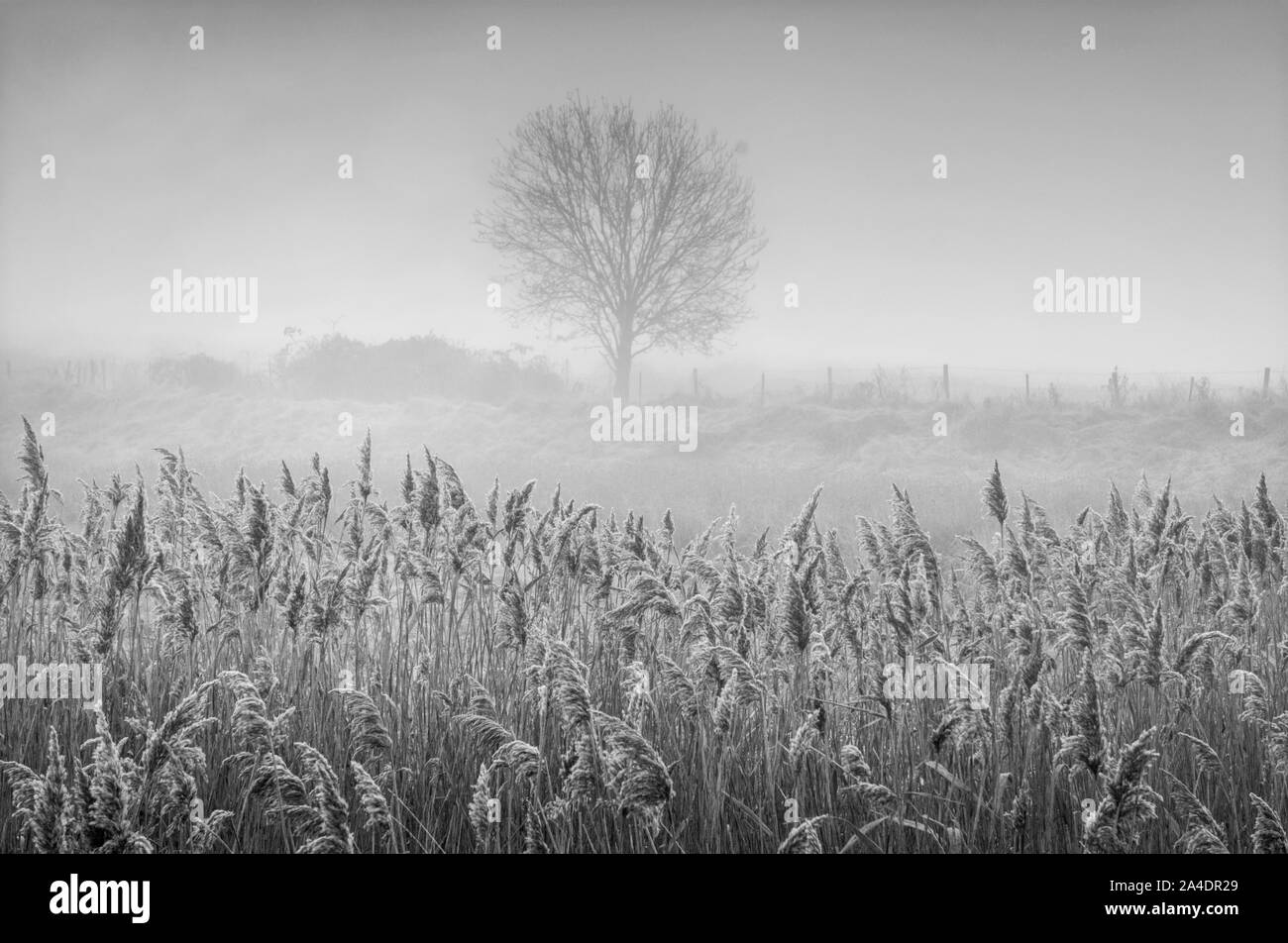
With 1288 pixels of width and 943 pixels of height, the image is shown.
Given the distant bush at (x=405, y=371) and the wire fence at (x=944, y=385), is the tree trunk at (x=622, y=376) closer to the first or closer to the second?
the wire fence at (x=944, y=385)

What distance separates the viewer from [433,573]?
5297 millimetres

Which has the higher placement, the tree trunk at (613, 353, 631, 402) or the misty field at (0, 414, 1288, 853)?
the tree trunk at (613, 353, 631, 402)

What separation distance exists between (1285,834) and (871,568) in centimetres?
228

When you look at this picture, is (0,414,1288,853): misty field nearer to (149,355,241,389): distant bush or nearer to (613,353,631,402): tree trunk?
(613,353,631,402): tree trunk

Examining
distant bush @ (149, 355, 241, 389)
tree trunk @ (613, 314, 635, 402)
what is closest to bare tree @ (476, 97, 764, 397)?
tree trunk @ (613, 314, 635, 402)

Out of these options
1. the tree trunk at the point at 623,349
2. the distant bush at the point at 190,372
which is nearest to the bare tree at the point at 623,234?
the tree trunk at the point at 623,349

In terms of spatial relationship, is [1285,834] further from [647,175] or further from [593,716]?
[647,175]

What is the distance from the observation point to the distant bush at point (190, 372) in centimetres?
3002

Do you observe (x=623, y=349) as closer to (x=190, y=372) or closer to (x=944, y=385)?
(x=944, y=385)

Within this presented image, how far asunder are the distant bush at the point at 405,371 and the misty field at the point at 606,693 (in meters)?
24.7

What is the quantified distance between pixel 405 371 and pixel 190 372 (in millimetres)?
7219

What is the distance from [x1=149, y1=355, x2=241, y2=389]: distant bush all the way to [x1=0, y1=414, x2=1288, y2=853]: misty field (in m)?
26.1

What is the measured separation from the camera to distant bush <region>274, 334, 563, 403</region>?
3069 centimetres
